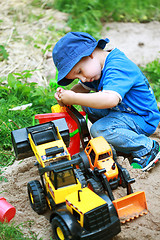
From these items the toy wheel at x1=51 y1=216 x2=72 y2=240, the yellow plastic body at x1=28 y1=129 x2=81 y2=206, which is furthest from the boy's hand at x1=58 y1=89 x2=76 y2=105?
the toy wheel at x1=51 y1=216 x2=72 y2=240

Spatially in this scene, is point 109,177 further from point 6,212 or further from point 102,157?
point 6,212

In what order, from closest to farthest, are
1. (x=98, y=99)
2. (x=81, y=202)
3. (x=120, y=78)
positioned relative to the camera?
1. (x=81, y=202)
2. (x=98, y=99)
3. (x=120, y=78)

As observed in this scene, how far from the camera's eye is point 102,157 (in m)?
2.04

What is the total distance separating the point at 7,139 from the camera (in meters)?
2.88

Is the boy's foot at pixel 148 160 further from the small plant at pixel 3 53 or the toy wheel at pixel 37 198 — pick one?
the small plant at pixel 3 53

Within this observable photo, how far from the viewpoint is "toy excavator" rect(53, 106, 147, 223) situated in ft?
6.09

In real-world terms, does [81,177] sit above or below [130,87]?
below

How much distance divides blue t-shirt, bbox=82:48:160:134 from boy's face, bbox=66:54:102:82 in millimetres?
78

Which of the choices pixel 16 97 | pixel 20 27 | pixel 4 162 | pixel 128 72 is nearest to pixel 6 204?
pixel 4 162

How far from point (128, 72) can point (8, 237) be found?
4.74ft

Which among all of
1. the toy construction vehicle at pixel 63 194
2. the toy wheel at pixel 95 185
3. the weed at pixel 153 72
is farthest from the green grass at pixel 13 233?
the weed at pixel 153 72

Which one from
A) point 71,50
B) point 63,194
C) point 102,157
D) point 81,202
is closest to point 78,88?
point 71,50

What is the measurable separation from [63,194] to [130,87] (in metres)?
1.03

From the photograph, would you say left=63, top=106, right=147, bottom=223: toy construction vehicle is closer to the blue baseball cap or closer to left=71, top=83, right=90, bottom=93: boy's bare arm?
the blue baseball cap
